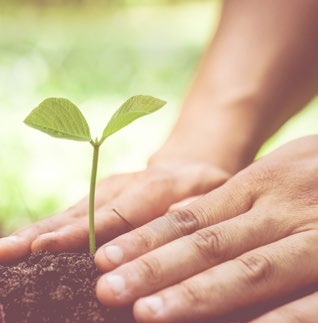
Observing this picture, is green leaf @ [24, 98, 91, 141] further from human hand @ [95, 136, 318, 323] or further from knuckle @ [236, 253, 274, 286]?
knuckle @ [236, 253, 274, 286]

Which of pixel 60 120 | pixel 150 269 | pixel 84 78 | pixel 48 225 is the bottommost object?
pixel 84 78

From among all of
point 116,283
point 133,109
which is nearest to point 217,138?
point 133,109

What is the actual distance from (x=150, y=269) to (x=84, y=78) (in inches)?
219

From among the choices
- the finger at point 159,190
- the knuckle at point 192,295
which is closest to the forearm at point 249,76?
the finger at point 159,190

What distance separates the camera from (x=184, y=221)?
1.21 metres

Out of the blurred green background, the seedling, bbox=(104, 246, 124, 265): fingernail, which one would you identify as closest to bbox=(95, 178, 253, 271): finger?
bbox=(104, 246, 124, 265): fingernail

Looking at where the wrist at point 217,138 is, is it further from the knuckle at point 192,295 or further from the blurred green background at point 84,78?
the knuckle at point 192,295

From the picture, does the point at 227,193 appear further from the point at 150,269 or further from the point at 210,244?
the point at 150,269

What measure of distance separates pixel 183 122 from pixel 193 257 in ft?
3.39

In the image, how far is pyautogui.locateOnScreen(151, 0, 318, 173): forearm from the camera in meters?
1.99

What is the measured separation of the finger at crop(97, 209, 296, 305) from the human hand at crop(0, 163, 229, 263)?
0.72ft

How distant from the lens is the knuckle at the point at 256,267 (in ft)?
3.47

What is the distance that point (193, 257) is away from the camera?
1.09m

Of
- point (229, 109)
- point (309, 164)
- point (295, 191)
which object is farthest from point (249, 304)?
point (229, 109)
